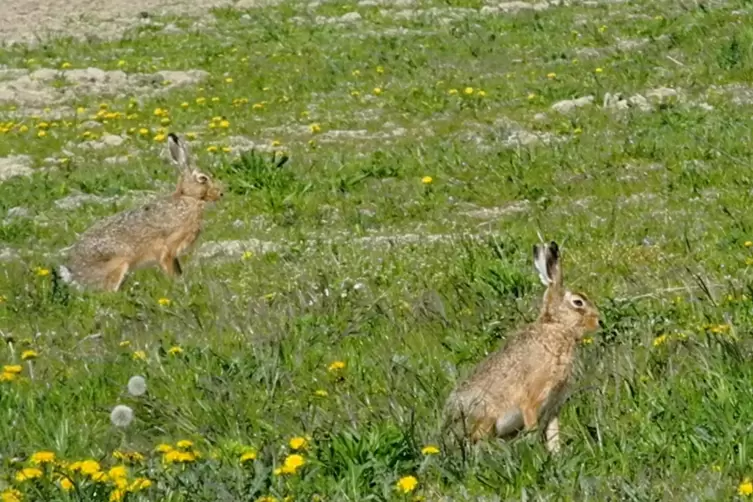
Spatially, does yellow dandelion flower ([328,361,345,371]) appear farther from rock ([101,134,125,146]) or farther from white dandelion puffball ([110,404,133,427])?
rock ([101,134,125,146])

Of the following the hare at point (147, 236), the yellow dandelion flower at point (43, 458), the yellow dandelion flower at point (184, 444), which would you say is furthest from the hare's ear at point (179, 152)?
the yellow dandelion flower at point (43, 458)

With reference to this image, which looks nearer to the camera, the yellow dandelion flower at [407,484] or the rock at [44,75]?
the yellow dandelion flower at [407,484]

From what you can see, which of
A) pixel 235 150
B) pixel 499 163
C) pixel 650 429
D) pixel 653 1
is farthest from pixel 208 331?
Answer: pixel 653 1

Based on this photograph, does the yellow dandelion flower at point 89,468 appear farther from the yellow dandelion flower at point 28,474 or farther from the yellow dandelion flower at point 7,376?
the yellow dandelion flower at point 7,376

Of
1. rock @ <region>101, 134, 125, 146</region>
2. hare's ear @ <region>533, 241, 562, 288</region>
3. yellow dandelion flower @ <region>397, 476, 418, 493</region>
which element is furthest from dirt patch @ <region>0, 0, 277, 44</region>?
yellow dandelion flower @ <region>397, 476, 418, 493</region>

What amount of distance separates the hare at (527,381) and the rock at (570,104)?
32.9 ft

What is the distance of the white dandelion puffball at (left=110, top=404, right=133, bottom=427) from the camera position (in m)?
7.57

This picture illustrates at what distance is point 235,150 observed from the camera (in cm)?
1727

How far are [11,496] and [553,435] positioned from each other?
7.58 feet

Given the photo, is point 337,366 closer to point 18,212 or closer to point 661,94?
point 18,212

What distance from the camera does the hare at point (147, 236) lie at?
1207cm

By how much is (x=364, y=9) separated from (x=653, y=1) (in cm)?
492

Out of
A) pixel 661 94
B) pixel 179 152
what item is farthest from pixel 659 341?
pixel 661 94

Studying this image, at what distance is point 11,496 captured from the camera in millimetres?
5910
